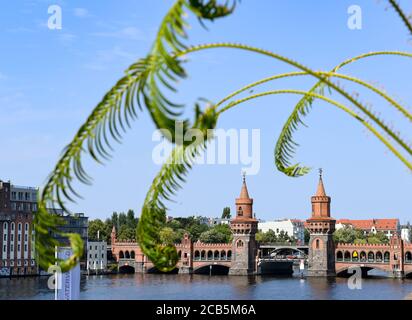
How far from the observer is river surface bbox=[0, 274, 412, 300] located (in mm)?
61684

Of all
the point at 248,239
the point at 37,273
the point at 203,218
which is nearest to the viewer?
the point at 37,273

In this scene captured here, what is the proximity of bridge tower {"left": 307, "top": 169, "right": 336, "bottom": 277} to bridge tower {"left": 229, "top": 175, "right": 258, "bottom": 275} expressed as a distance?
9.05 m

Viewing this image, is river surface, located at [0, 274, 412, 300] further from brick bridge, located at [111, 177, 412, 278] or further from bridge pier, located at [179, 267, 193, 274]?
bridge pier, located at [179, 267, 193, 274]

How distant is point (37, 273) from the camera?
282 feet

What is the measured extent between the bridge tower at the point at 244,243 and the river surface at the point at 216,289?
778cm

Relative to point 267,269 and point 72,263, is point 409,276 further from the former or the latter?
point 72,263

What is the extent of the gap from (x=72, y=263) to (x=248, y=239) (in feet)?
305

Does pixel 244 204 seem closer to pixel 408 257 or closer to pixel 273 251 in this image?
pixel 273 251

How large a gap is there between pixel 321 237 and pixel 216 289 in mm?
24877

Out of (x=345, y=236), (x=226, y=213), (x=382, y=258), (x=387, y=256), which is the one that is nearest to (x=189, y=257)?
(x=382, y=258)
